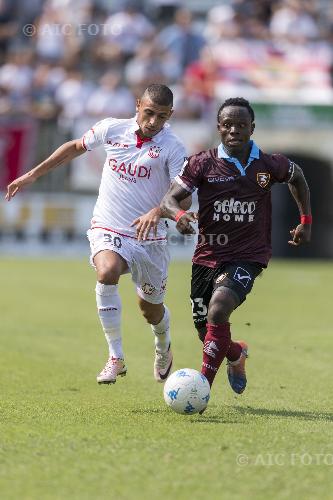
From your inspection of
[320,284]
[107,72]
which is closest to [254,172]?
[320,284]

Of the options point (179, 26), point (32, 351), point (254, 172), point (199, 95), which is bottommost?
point (32, 351)

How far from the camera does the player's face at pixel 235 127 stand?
25.6 feet

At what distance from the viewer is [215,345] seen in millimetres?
7586

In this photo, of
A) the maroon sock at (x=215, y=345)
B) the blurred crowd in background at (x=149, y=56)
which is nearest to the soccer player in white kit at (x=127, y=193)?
the maroon sock at (x=215, y=345)

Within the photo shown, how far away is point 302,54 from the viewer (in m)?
25.8

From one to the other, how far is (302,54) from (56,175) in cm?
694

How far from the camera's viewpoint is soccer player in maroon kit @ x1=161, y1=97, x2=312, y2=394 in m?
7.86

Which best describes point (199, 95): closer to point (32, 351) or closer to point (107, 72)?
point (107, 72)

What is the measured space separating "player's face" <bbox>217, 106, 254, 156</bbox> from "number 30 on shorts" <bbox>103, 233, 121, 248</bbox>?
1.26 metres

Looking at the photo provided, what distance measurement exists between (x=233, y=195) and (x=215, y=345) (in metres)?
1.15

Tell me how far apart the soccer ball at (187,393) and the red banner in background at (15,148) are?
15.6 meters

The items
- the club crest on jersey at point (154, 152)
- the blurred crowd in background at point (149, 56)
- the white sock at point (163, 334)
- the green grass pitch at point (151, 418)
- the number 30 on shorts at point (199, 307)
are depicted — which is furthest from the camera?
the blurred crowd in background at point (149, 56)

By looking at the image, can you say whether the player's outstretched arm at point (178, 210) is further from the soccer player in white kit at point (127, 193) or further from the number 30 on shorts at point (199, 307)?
the number 30 on shorts at point (199, 307)

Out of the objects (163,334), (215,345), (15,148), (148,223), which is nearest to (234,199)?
(148,223)
